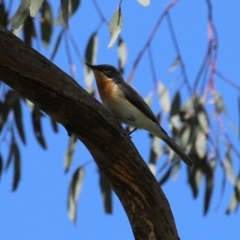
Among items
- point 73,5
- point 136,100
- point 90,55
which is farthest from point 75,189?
point 73,5

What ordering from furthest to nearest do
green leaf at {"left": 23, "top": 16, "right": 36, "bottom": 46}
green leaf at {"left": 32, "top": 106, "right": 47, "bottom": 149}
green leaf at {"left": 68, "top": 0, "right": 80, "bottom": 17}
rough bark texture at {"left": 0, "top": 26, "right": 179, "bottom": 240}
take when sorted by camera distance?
1. green leaf at {"left": 23, "top": 16, "right": 36, "bottom": 46}
2. green leaf at {"left": 32, "top": 106, "right": 47, "bottom": 149}
3. green leaf at {"left": 68, "top": 0, "right": 80, "bottom": 17}
4. rough bark texture at {"left": 0, "top": 26, "right": 179, "bottom": 240}

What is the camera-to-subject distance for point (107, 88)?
5.09 meters

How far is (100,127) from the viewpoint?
11.1ft

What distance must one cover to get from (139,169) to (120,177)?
3.2 inches

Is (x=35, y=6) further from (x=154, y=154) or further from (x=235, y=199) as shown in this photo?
(x=235, y=199)

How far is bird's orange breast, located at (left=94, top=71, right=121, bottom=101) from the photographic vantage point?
199 inches

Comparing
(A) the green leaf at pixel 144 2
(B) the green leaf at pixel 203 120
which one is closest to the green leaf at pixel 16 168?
(B) the green leaf at pixel 203 120

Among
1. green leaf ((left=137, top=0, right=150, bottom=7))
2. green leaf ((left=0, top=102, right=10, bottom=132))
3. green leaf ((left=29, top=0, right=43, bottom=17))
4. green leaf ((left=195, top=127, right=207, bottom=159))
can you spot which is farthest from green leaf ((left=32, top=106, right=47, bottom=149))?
green leaf ((left=137, top=0, right=150, bottom=7))

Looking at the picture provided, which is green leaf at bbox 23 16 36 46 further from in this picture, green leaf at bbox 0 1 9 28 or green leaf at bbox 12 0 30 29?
green leaf at bbox 12 0 30 29

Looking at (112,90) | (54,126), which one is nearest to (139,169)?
(112,90)

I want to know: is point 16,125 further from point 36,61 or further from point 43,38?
point 36,61

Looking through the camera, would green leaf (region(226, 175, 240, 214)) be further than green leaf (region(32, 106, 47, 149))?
Yes

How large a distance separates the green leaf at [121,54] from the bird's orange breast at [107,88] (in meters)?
0.61

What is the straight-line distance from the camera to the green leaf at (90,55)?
18.7 feet
